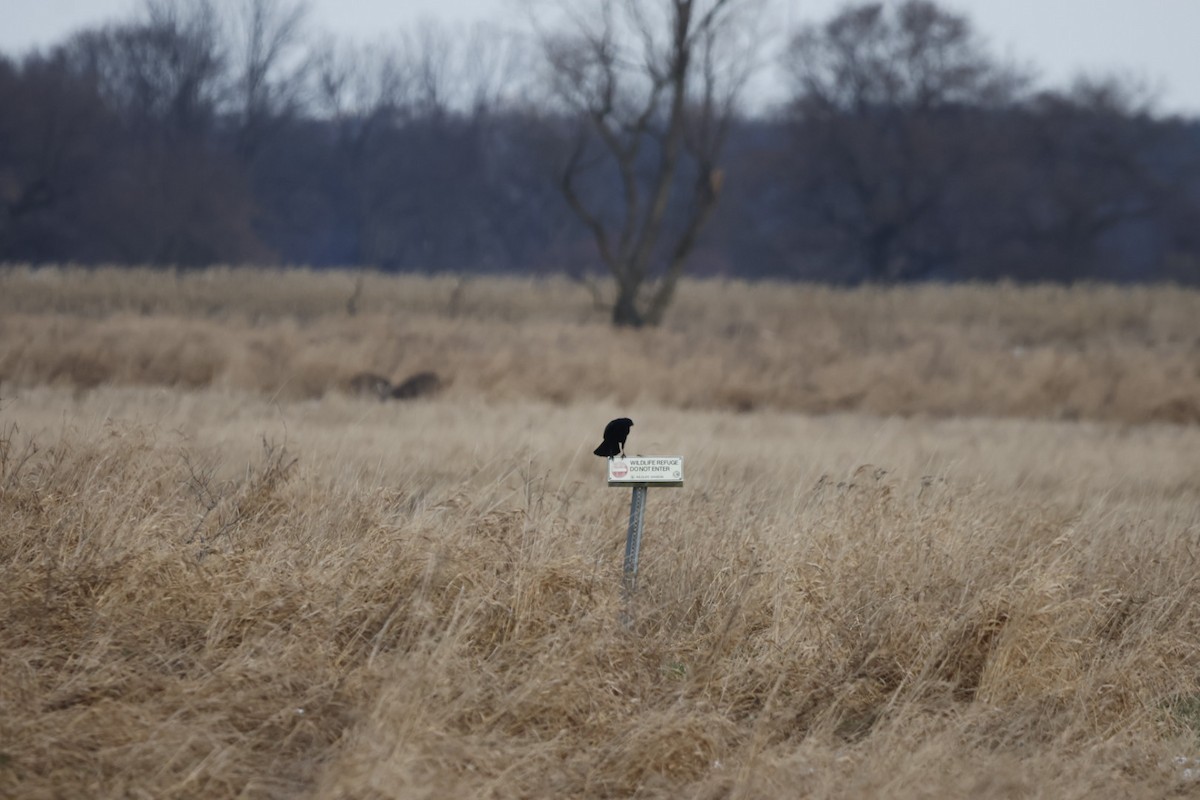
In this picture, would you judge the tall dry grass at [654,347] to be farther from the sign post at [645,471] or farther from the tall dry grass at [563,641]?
the sign post at [645,471]

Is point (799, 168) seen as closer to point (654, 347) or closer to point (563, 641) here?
point (654, 347)

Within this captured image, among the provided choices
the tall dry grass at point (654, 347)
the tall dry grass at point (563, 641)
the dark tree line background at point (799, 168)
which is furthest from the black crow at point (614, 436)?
the dark tree line background at point (799, 168)

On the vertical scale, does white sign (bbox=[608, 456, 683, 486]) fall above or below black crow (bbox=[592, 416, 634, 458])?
below

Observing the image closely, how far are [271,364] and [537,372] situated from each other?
337 centimetres

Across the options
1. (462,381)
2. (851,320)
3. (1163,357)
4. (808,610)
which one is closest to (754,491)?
(808,610)

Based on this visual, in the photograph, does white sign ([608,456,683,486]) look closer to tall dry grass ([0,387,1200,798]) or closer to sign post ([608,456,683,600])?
sign post ([608,456,683,600])

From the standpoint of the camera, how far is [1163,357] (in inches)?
761

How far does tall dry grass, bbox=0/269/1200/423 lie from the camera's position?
14.8m

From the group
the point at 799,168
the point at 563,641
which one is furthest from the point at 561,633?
the point at 799,168

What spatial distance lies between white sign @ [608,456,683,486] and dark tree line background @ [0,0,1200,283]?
3430 centimetres

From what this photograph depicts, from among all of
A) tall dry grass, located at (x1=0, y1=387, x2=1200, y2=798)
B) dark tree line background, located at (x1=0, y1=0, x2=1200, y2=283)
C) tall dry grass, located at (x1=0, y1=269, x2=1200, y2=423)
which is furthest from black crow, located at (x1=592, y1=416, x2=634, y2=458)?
dark tree line background, located at (x1=0, y1=0, x2=1200, y2=283)

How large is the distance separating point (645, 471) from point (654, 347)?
46.0ft

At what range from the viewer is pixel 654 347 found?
18.6 metres

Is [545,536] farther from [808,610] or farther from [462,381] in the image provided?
[462,381]
